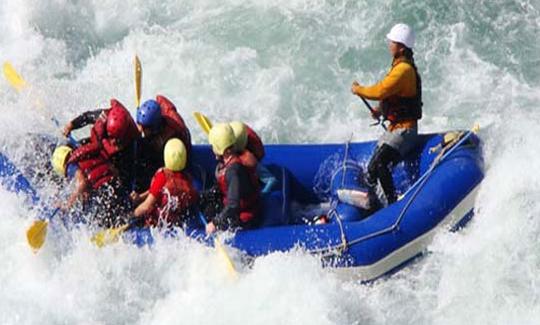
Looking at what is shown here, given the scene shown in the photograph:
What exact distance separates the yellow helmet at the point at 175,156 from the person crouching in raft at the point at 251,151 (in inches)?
17.1

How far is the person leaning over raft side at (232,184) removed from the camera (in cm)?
774

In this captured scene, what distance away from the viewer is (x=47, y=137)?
891 cm

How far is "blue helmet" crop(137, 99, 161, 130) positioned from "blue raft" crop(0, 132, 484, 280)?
0.64m

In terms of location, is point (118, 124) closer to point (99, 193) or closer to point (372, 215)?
point (99, 193)

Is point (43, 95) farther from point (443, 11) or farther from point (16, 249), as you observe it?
point (443, 11)

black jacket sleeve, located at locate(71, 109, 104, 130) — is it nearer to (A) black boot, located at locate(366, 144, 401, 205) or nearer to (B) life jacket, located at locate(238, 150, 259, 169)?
(B) life jacket, located at locate(238, 150, 259, 169)

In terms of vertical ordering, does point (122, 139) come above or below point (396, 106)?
above

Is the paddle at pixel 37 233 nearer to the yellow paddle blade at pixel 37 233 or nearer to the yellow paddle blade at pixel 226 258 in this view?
the yellow paddle blade at pixel 37 233

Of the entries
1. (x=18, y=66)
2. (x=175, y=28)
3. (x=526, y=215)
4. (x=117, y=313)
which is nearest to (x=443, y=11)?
(x=175, y=28)

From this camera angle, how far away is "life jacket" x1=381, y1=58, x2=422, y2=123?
27.1 feet

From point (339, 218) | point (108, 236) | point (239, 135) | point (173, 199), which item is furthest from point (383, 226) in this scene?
point (108, 236)

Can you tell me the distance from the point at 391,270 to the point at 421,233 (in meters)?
0.38

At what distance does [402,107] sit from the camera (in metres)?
8.28

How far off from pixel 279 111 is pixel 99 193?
11.3ft
